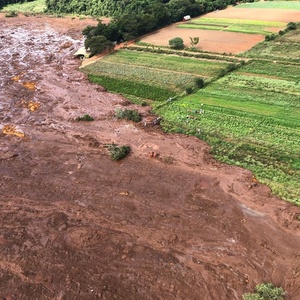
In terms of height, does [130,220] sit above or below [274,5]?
below

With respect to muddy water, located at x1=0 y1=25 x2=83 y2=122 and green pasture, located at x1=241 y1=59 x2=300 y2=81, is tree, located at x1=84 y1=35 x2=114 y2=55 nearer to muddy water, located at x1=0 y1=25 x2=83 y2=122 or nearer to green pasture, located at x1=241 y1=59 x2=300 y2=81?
muddy water, located at x1=0 y1=25 x2=83 y2=122

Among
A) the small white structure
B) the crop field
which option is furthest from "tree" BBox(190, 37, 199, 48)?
the small white structure

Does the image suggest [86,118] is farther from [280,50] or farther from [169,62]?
[280,50]

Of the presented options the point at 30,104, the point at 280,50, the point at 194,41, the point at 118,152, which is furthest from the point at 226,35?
the point at 118,152

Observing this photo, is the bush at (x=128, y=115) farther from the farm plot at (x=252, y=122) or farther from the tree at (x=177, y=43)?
the tree at (x=177, y=43)

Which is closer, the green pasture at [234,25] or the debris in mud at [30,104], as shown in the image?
the debris in mud at [30,104]

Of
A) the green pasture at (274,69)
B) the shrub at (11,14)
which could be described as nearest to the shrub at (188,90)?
the green pasture at (274,69)
